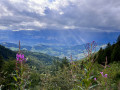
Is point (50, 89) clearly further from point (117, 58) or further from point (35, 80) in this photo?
point (117, 58)

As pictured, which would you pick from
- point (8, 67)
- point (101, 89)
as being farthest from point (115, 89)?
point (8, 67)

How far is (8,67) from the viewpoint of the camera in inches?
645

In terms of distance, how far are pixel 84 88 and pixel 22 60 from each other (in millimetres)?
2244

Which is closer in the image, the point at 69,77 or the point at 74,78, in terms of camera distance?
the point at 74,78

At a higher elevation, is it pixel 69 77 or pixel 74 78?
pixel 74 78

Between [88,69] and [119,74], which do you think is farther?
[119,74]

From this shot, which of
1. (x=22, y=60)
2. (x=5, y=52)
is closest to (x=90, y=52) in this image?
(x=22, y=60)

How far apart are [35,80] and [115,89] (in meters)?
12.7

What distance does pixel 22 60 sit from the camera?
3145 millimetres

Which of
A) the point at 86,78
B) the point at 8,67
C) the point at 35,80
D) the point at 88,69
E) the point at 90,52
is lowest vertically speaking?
the point at 35,80

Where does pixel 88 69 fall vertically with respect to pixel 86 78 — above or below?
above

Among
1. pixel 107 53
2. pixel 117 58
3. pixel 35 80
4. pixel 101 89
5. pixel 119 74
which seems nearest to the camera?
pixel 101 89

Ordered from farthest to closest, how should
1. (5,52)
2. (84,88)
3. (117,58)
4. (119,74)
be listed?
(5,52) → (117,58) → (119,74) → (84,88)

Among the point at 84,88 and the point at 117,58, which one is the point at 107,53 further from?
the point at 84,88
